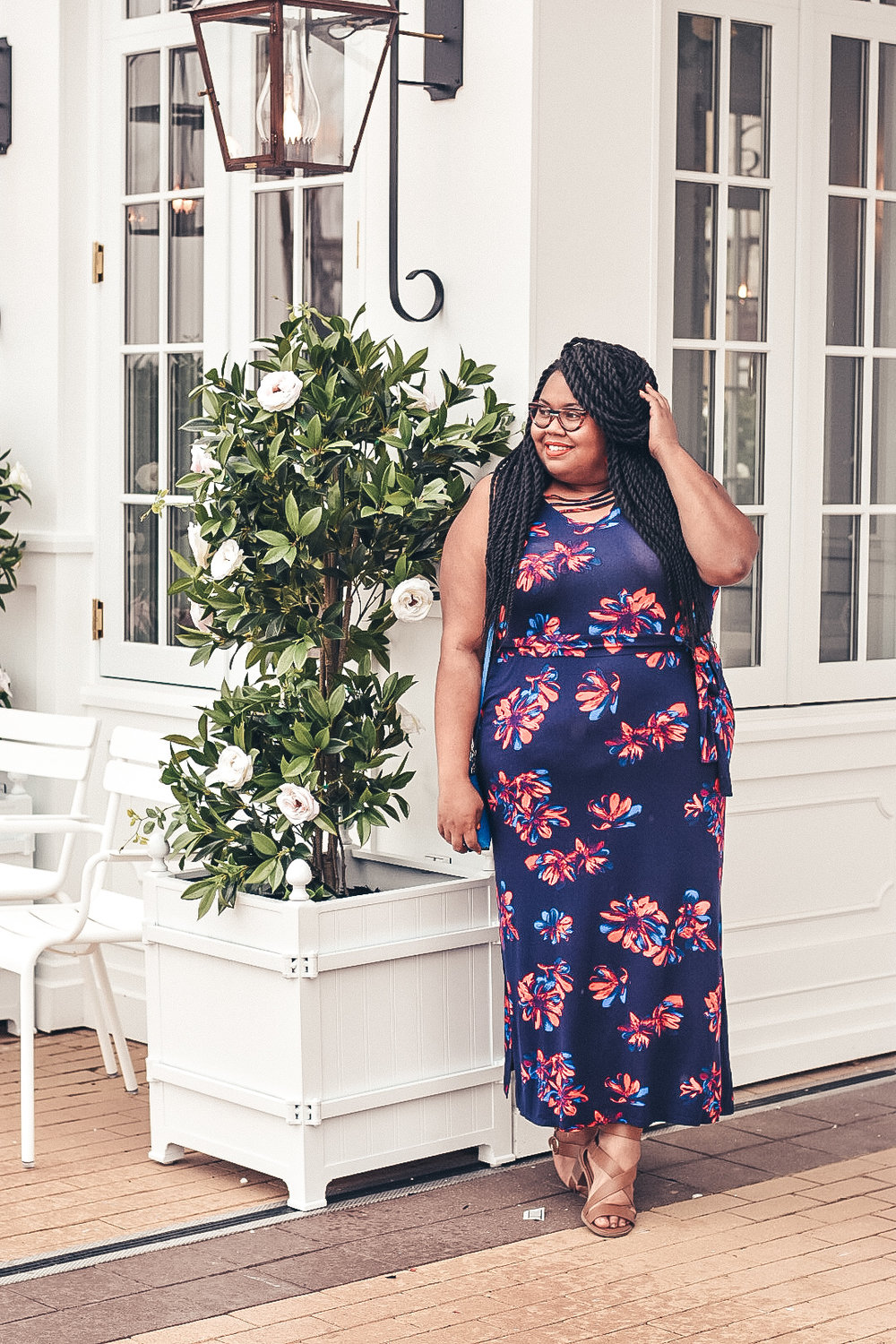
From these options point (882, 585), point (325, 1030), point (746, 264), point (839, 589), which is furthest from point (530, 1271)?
point (746, 264)

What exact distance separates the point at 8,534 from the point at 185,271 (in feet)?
2.80

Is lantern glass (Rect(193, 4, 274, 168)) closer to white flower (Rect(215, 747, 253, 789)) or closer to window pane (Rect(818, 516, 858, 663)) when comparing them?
white flower (Rect(215, 747, 253, 789))

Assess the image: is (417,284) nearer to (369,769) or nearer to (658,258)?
(658,258)

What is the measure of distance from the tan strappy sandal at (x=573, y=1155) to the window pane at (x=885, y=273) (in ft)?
7.12

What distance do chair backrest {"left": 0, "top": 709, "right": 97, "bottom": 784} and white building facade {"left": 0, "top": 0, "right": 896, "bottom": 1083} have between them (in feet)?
1.07

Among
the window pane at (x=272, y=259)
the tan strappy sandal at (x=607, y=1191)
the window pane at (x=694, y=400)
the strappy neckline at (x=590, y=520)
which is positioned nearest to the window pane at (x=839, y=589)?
the window pane at (x=694, y=400)

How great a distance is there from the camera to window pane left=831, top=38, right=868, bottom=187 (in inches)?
175

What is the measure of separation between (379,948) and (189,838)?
0.44 m

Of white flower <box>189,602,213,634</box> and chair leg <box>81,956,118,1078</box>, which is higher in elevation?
white flower <box>189,602,213,634</box>

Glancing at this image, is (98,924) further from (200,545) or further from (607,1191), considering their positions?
(607,1191)

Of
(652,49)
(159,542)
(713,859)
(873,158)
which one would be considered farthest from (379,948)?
(873,158)

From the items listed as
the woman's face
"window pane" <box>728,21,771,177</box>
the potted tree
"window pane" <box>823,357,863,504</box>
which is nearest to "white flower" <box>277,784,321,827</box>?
the potted tree

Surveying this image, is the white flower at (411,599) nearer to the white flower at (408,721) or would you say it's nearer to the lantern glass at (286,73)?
the white flower at (408,721)

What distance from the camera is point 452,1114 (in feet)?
12.2
